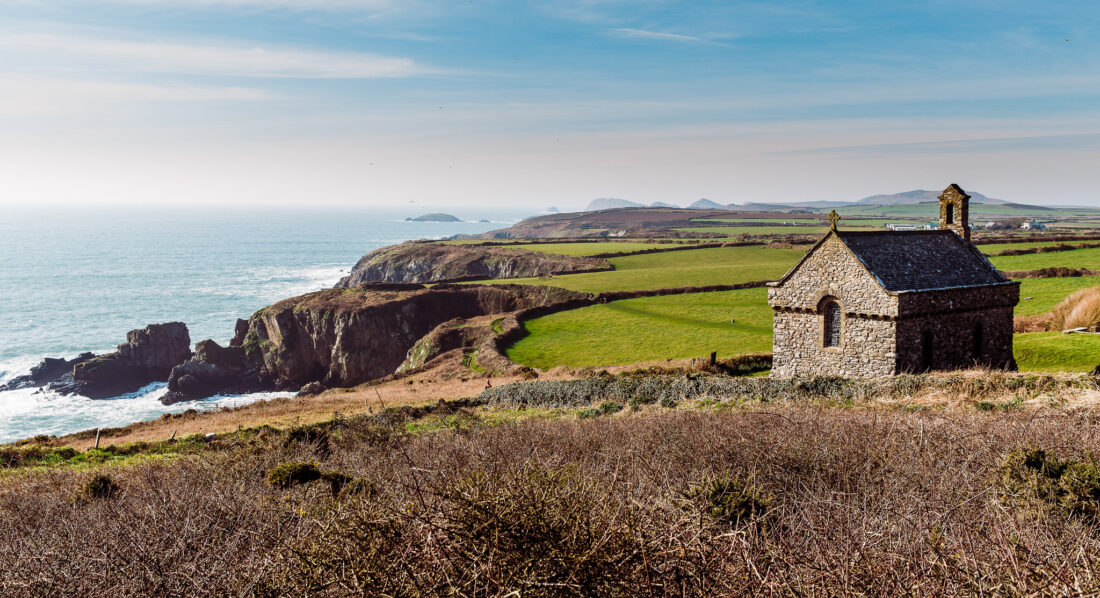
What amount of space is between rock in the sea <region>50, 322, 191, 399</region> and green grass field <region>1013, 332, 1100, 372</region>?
68425 millimetres

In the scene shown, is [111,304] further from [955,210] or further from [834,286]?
[955,210]

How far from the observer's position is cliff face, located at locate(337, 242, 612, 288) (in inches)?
3425

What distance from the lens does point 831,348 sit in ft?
85.8

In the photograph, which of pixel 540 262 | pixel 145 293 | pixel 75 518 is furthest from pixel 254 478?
pixel 145 293

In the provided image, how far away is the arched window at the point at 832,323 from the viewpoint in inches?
1031

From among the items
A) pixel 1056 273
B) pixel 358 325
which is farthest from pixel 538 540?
pixel 358 325

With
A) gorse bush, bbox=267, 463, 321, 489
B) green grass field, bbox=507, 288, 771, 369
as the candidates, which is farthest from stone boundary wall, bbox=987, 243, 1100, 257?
gorse bush, bbox=267, 463, 321, 489

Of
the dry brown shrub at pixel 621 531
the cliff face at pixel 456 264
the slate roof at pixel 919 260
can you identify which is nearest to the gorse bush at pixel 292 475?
the dry brown shrub at pixel 621 531

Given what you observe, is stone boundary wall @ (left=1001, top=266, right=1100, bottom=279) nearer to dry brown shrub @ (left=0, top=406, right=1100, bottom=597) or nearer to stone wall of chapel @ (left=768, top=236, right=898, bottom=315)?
stone wall of chapel @ (left=768, top=236, right=898, bottom=315)

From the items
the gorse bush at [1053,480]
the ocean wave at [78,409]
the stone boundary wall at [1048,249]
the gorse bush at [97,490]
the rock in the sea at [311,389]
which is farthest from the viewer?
the stone boundary wall at [1048,249]

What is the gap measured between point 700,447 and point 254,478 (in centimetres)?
824

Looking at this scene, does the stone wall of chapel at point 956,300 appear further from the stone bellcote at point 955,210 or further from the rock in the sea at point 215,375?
the rock in the sea at point 215,375

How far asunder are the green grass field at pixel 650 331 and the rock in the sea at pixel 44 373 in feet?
159

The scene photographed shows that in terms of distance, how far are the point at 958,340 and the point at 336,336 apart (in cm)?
5370
